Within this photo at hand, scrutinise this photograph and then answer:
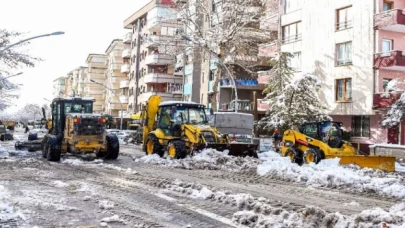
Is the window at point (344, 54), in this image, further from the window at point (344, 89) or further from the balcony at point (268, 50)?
the balcony at point (268, 50)

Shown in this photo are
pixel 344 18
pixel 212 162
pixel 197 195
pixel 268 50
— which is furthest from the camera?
pixel 268 50

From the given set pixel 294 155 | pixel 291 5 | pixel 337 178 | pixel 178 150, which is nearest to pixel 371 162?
pixel 294 155

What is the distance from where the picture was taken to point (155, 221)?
827cm

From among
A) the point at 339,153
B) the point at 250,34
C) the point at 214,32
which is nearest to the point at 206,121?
the point at 339,153

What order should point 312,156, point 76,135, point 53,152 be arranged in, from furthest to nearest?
1. point 76,135
2. point 53,152
3. point 312,156

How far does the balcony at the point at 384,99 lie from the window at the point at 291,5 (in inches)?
447

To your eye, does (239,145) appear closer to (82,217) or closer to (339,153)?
(339,153)

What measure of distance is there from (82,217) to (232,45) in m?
30.8

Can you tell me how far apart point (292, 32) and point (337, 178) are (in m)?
27.3

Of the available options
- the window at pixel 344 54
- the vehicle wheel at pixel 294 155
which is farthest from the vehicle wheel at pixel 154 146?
the window at pixel 344 54

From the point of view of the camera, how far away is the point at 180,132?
19.9m

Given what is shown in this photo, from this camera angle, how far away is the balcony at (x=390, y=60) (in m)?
29.6

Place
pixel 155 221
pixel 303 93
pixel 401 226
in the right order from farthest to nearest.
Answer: pixel 303 93 < pixel 155 221 < pixel 401 226

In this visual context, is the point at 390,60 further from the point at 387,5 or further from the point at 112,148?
the point at 112,148
